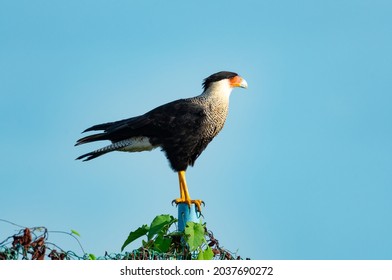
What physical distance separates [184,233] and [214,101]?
3.11m

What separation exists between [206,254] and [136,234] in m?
0.62

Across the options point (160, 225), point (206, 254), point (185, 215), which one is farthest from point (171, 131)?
point (206, 254)

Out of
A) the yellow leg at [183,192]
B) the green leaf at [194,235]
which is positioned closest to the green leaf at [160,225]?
the green leaf at [194,235]

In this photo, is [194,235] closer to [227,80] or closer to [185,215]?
[185,215]

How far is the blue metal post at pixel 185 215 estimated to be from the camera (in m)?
5.46

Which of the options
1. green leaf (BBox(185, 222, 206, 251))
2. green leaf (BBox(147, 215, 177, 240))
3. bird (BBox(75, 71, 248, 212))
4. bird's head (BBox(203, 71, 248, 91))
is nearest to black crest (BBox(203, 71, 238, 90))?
bird's head (BBox(203, 71, 248, 91))

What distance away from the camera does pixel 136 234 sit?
5449 millimetres

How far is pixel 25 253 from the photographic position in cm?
425

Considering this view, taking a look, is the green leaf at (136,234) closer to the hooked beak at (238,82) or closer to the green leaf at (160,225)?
the green leaf at (160,225)

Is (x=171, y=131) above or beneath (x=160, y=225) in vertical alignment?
above

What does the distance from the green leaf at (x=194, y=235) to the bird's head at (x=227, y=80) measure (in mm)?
3270

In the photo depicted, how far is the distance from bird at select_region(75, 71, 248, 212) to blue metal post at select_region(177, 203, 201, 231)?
82.6 inches
